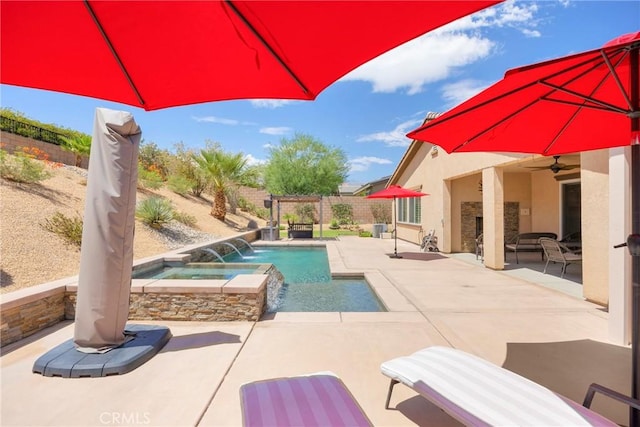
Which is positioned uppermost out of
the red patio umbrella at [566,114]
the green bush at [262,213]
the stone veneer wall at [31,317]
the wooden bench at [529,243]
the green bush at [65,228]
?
the red patio umbrella at [566,114]

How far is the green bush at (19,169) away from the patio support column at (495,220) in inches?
572

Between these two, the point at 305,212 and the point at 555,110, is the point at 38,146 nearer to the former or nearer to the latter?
the point at 305,212

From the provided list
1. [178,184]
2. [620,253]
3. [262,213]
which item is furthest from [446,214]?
[262,213]

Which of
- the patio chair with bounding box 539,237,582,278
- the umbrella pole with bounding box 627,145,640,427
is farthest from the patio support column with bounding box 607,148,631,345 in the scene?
the patio chair with bounding box 539,237,582,278

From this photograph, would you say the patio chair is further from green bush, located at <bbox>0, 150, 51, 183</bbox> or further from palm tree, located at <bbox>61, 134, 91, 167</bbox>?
palm tree, located at <bbox>61, 134, 91, 167</bbox>

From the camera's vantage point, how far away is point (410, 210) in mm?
16875

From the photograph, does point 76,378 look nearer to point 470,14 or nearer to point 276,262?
point 470,14

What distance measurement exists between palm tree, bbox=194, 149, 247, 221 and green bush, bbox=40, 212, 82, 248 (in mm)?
10815

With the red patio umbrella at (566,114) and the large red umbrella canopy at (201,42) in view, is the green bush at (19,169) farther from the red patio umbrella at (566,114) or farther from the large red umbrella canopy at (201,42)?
the red patio umbrella at (566,114)

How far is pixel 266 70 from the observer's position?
1839 millimetres

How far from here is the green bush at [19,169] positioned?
10156mm

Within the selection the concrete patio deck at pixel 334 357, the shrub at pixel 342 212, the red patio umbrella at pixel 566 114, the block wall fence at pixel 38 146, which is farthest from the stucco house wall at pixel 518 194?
the block wall fence at pixel 38 146

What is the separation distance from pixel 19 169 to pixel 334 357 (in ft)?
41.3

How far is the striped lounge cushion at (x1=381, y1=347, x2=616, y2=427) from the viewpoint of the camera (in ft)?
6.18
